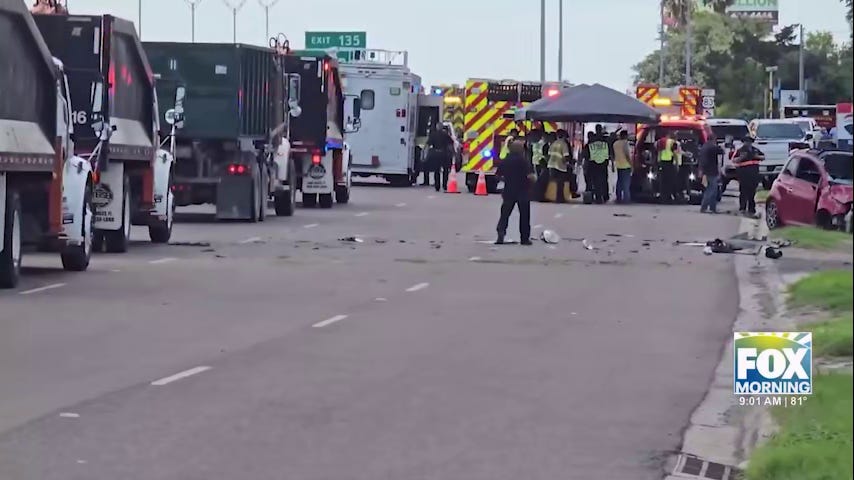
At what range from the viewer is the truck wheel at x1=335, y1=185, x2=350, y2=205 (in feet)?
128

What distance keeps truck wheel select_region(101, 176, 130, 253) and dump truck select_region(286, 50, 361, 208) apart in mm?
12208

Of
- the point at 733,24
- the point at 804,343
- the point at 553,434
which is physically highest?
the point at 733,24

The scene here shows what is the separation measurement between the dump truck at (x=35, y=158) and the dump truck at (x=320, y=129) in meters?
15.6

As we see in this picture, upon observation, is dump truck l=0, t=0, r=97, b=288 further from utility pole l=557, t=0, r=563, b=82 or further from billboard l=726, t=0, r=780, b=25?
utility pole l=557, t=0, r=563, b=82

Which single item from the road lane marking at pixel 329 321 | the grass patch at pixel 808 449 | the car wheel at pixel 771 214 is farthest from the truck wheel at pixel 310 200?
the grass patch at pixel 808 449

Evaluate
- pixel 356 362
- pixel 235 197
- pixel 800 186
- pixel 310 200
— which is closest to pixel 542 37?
pixel 310 200

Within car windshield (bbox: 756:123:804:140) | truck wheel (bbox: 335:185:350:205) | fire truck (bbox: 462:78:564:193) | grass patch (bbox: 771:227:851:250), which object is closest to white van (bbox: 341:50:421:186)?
fire truck (bbox: 462:78:564:193)

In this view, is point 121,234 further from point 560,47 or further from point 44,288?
point 560,47

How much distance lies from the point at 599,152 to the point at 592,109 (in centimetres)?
121

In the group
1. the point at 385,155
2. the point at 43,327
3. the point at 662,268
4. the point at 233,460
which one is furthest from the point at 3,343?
the point at 385,155

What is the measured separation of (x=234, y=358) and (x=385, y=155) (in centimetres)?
3494

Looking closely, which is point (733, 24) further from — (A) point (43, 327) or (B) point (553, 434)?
(B) point (553, 434)

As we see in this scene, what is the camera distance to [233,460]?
8.70 metres

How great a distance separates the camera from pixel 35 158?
18109mm
